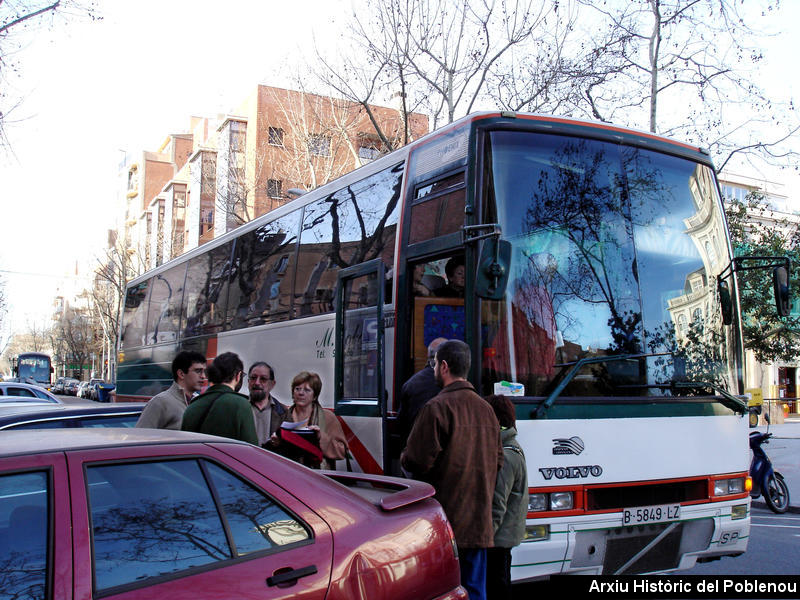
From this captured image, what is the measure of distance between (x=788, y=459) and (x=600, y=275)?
1535 cm

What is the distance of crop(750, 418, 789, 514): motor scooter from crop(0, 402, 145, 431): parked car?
911cm

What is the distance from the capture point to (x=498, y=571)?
495 cm

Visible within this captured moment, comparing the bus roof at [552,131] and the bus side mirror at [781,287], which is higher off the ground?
the bus roof at [552,131]

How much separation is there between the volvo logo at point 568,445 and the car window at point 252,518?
9.09 ft

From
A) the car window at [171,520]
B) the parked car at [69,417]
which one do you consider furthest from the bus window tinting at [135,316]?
the car window at [171,520]

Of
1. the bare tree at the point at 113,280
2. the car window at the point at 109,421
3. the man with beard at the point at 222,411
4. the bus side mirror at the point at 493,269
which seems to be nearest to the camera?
the man with beard at the point at 222,411

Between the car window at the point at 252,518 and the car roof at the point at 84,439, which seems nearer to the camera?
the car roof at the point at 84,439

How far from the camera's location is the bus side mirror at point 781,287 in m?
6.45

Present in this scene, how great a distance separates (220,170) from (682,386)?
38.3 metres

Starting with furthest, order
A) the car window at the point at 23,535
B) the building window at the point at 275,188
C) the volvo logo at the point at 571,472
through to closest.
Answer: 1. the building window at the point at 275,188
2. the volvo logo at the point at 571,472
3. the car window at the point at 23,535

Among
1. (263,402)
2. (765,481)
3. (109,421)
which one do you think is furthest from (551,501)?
(765,481)

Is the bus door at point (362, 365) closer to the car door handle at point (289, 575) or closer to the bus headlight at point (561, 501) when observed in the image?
the bus headlight at point (561, 501)

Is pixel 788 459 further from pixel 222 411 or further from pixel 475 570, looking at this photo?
pixel 222 411

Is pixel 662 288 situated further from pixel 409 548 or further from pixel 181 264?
pixel 181 264
